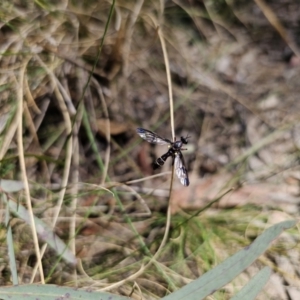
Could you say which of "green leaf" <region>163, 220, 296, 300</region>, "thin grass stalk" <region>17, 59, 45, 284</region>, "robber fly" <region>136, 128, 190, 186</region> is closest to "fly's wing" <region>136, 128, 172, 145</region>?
"robber fly" <region>136, 128, 190, 186</region>

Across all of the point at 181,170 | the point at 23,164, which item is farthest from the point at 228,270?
the point at 23,164

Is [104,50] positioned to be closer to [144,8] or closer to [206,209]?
[144,8]

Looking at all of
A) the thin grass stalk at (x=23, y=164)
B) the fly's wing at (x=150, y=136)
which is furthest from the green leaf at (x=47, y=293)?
the fly's wing at (x=150, y=136)

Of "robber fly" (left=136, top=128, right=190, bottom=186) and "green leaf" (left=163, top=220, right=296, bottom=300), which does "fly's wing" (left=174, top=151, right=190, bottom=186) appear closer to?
"robber fly" (left=136, top=128, right=190, bottom=186)

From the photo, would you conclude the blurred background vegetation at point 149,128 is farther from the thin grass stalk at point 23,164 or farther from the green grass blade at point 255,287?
the green grass blade at point 255,287

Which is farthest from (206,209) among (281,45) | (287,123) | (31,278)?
(281,45)
